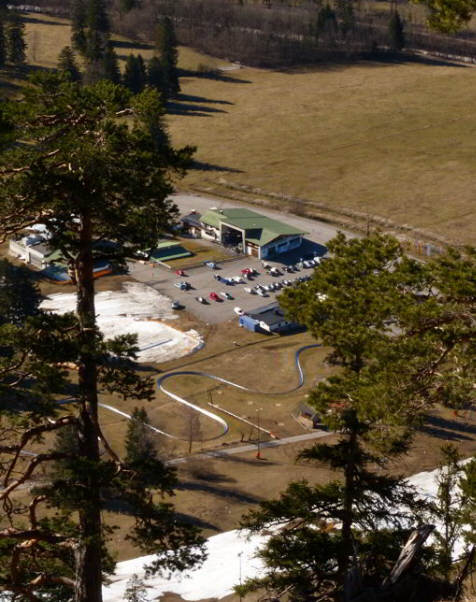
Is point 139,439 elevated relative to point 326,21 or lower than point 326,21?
lower

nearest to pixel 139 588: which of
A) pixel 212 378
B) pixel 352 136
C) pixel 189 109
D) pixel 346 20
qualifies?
pixel 212 378

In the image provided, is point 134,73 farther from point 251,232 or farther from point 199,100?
point 251,232

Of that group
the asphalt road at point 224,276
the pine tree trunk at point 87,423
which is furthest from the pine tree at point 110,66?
the pine tree trunk at point 87,423

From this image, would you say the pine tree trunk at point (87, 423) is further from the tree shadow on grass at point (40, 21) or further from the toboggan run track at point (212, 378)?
the tree shadow on grass at point (40, 21)

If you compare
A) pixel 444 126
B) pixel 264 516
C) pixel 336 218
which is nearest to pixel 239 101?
pixel 444 126

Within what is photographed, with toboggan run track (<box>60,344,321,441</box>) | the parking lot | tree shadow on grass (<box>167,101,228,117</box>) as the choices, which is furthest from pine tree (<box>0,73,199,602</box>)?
tree shadow on grass (<box>167,101,228,117</box>)
